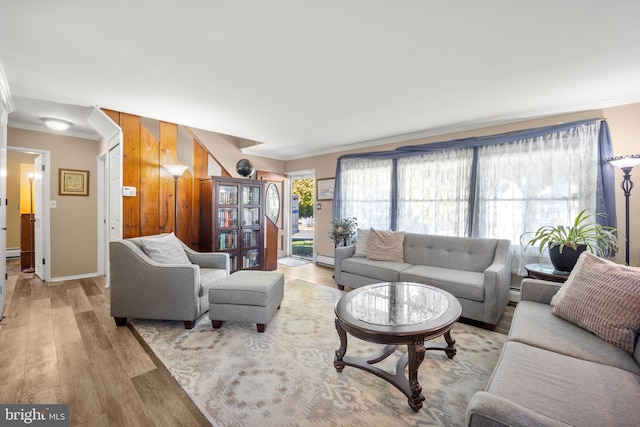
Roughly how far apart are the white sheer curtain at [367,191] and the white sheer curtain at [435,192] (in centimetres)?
27

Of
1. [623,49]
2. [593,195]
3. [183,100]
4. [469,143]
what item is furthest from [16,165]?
[593,195]

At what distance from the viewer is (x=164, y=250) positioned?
2846 mm

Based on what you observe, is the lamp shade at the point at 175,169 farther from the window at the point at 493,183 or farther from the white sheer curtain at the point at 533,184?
the white sheer curtain at the point at 533,184

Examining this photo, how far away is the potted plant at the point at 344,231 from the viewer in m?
4.69

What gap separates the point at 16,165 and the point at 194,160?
4.66 m

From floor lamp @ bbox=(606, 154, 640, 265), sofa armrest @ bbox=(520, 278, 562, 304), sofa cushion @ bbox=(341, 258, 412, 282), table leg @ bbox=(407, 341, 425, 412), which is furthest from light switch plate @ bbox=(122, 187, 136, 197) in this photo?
floor lamp @ bbox=(606, 154, 640, 265)

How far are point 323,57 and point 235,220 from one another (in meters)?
3.07

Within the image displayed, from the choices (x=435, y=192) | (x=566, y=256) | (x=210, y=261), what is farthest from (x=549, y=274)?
(x=210, y=261)

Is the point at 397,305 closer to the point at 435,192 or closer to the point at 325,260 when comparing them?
the point at 435,192

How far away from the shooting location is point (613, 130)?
2.83 meters

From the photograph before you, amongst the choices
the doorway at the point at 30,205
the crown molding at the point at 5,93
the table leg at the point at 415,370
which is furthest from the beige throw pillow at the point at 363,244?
the doorway at the point at 30,205

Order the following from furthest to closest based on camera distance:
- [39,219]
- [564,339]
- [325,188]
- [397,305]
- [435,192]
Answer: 1. [325,188]
2. [39,219]
3. [435,192]
4. [397,305]
5. [564,339]

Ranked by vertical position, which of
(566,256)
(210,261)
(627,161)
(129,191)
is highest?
(627,161)

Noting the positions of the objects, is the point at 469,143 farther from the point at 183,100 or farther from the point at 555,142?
the point at 183,100
